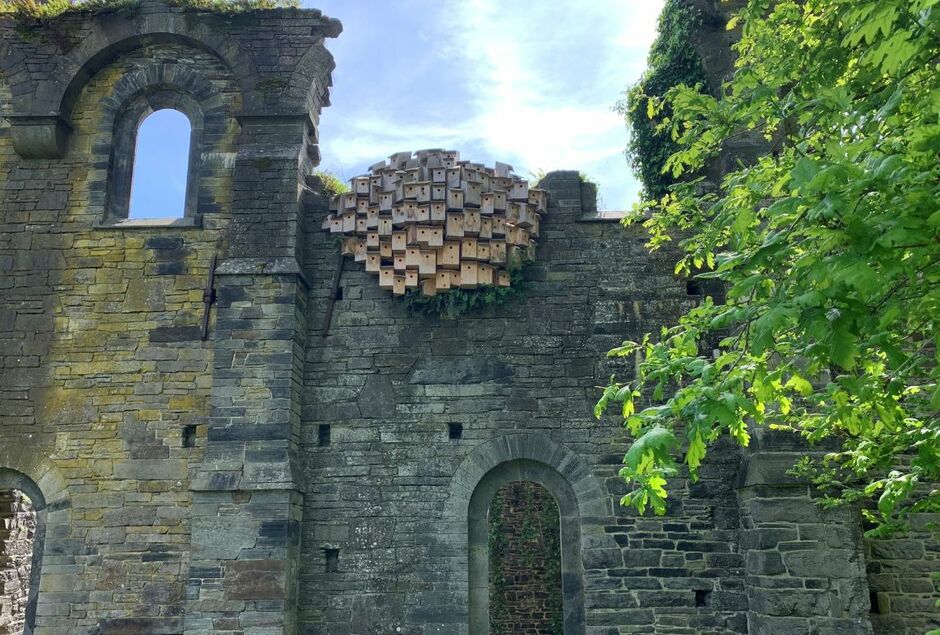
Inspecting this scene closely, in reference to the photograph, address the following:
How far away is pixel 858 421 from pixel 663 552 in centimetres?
415

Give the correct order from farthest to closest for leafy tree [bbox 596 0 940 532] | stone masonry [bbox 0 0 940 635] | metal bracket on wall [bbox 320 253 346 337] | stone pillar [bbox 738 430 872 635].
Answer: metal bracket on wall [bbox 320 253 346 337]
stone masonry [bbox 0 0 940 635]
stone pillar [bbox 738 430 872 635]
leafy tree [bbox 596 0 940 532]

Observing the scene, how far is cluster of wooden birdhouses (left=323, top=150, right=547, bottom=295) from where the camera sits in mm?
8758

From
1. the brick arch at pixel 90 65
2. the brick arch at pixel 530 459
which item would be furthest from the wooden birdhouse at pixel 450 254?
the brick arch at pixel 90 65

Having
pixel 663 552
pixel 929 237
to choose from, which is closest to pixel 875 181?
pixel 929 237

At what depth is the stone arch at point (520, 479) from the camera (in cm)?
812

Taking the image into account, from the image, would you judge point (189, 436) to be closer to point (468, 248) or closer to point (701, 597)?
point (468, 248)

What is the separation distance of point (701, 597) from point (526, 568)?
20.0ft

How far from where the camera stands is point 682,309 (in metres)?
8.87

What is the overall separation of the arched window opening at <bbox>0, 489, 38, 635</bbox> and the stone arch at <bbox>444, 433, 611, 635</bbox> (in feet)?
16.9

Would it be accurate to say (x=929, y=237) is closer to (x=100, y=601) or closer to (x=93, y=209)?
(x=100, y=601)

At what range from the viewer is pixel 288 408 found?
8234 mm

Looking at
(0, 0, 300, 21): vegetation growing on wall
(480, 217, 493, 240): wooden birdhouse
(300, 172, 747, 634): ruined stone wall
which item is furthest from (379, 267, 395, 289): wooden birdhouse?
(0, 0, 300, 21): vegetation growing on wall

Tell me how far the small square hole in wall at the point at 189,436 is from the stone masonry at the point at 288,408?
2 centimetres

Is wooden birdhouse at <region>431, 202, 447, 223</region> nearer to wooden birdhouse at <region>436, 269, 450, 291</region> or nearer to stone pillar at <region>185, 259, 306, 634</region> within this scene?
wooden birdhouse at <region>436, 269, 450, 291</region>
